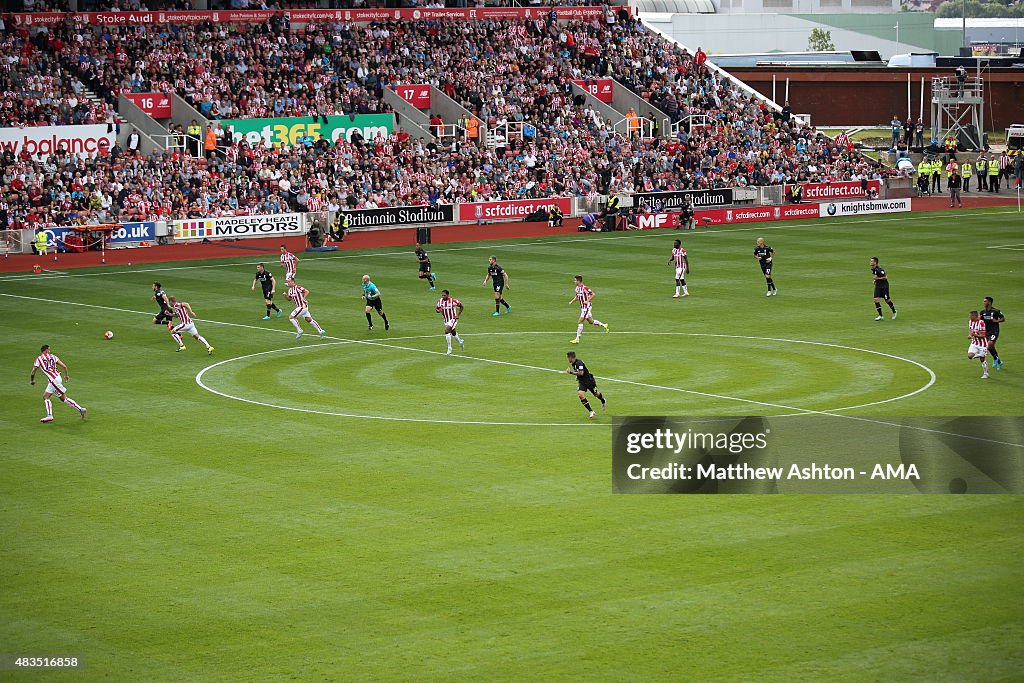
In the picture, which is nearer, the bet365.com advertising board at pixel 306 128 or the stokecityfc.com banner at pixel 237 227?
the stokecityfc.com banner at pixel 237 227

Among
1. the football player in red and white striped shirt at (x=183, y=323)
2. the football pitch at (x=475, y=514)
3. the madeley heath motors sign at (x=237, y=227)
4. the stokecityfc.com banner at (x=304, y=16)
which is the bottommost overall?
the football pitch at (x=475, y=514)

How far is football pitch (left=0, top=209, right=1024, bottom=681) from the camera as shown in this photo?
17.3m

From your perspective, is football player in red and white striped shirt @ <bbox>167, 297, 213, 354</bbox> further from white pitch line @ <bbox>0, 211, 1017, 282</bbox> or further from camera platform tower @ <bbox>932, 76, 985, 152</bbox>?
camera platform tower @ <bbox>932, 76, 985, 152</bbox>

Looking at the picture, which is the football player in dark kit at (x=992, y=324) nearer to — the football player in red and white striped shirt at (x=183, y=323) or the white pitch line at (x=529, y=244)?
the football player in red and white striped shirt at (x=183, y=323)

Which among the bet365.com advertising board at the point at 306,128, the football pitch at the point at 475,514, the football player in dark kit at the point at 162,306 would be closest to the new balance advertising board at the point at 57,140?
the bet365.com advertising board at the point at 306,128

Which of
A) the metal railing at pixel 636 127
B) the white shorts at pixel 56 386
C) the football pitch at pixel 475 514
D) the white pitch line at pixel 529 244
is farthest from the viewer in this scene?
the metal railing at pixel 636 127

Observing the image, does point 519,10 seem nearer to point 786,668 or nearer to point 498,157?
point 498,157

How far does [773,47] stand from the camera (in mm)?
163625

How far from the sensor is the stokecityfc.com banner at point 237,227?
63062mm

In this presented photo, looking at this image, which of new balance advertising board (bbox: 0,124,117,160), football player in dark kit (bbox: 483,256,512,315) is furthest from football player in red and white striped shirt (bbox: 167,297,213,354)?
new balance advertising board (bbox: 0,124,117,160)

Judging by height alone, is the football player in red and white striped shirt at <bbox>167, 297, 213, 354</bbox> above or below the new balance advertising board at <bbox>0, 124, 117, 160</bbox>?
below

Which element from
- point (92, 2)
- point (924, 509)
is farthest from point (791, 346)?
point (92, 2)

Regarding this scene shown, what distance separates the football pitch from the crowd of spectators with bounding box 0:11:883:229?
66.9 feet

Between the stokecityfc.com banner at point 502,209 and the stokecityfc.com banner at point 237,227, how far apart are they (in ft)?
30.0
